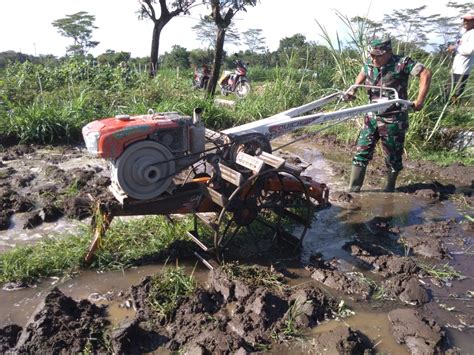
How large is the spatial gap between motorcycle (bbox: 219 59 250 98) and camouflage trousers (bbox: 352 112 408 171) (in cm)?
884

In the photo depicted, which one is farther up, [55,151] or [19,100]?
[19,100]

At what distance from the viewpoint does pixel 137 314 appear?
2994 millimetres

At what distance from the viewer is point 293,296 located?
126 inches

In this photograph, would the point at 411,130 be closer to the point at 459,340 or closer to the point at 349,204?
the point at 349,204

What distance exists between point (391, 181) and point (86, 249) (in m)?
3.82

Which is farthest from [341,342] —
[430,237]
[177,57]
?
[177,57]

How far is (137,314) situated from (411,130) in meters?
5.55

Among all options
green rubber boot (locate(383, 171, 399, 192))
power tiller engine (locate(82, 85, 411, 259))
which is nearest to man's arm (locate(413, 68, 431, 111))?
green rubber boot (locate(383, 171, 399, 192))

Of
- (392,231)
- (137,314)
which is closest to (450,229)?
(392,231)

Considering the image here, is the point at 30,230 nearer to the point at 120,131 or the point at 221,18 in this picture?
the point at 120,131

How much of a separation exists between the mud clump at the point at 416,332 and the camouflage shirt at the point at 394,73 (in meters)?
2.86

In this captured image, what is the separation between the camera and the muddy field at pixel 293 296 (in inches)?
107

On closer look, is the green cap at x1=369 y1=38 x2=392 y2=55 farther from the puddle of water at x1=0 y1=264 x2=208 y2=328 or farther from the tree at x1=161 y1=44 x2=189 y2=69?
the tree at x1=161 y1=44 x2=189 y2=69

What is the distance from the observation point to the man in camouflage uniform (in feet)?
15.7
